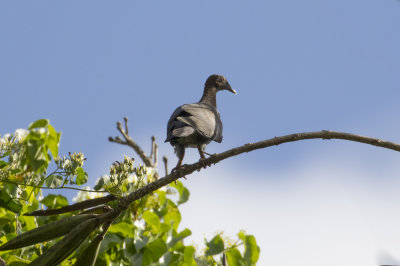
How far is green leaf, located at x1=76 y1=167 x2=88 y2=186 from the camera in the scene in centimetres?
275

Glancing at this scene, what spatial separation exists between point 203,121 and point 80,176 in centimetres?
155

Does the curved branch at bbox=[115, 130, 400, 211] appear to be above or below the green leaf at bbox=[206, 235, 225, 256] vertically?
above

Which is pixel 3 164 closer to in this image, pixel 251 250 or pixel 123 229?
pixel 123 229

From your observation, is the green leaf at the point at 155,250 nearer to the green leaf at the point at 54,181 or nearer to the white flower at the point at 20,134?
the green leaf at the point at 54,181

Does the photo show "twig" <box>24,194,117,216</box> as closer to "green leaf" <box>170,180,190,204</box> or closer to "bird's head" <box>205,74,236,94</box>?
"green leaf" <box>170,180,190,204</box>

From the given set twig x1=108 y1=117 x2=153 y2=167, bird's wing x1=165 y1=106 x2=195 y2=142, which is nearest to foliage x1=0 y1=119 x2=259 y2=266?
bird's wing x1=165 y1=106 x2=195 y2=142

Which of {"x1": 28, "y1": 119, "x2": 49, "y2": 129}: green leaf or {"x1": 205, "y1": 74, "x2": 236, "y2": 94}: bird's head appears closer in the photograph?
{"x1": 28, "y1": 119, "x2": 49, "y2": 129}: green leaf

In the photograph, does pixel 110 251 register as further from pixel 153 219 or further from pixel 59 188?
pixel 59 188

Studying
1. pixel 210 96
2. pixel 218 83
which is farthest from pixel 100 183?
pixel 218 83

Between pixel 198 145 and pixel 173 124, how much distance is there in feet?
0.97

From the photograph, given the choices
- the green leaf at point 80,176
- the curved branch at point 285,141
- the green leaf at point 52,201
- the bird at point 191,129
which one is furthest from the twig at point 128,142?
the curved branch at point 285,141

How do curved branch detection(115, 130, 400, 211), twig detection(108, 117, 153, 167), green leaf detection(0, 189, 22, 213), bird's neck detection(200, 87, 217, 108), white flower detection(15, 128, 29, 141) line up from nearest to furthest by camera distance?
curved branch detection(115, 130, 400, 211)
white flower detection(15, 128, 29, 141)
green leaf detection(0, 189, 22, 213)
bird's neck detection(200, 87, 217, 108)
twig detection(108, 117, 153, 167)

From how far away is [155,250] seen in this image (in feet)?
10.9

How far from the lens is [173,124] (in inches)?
157
